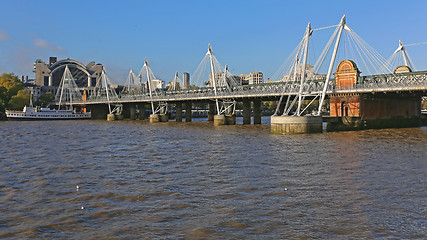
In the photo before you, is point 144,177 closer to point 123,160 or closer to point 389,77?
point 123,160

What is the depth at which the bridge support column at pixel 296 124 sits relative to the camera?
53.3 m

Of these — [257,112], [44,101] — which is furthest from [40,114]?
[257,112]

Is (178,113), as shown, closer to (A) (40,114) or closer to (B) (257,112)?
(B) (257,112)

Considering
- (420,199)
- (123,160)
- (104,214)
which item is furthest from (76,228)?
(123,160)

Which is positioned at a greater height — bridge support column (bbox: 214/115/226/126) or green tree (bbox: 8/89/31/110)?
green tree (bbox: 8/89/31/110)

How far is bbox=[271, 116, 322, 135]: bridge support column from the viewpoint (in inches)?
2099

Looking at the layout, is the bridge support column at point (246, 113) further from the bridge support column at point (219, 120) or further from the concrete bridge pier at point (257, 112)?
the bridge support column at point (219, 120)

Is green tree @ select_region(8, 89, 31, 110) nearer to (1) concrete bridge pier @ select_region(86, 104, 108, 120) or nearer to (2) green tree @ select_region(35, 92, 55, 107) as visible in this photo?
(1) concrete bridge pier @ select_region(86, 104, 108, 120)

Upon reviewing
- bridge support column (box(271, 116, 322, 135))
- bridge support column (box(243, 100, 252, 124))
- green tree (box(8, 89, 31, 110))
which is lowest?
bridge support column (box(271, 116, 322, 135))

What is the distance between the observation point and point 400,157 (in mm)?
28625

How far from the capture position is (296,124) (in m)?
53.2

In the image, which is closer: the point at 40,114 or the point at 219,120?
the point at 219,120

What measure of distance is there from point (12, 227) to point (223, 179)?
34.3ft

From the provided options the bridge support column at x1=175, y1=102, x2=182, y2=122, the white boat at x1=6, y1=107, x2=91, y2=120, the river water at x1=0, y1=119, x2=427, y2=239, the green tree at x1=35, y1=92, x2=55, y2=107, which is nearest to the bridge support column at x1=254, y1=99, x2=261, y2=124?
the bridge support column at x1=175, y1=102, x2=182, y2=122
